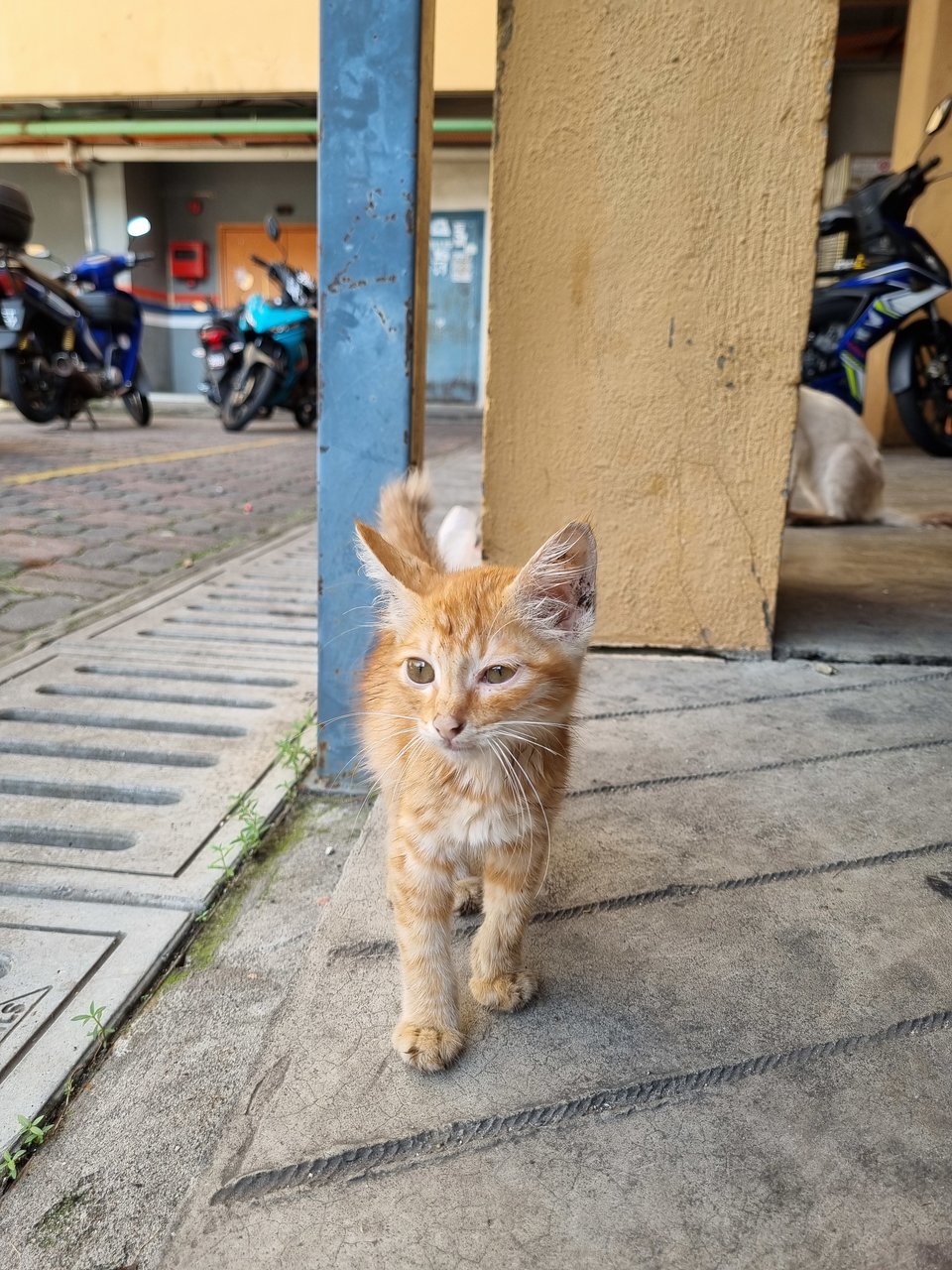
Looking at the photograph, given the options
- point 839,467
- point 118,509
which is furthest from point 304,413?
point 839,467

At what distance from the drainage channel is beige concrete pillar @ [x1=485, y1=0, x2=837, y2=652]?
1004 mm

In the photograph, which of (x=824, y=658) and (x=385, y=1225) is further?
(x=824, y=658)

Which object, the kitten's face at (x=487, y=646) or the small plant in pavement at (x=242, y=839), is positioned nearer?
the kitten's face at (x=487, y=646)

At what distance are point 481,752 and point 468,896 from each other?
0.48 metres

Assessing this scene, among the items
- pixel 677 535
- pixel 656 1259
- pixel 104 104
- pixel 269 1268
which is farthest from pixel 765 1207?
pixel 104 104

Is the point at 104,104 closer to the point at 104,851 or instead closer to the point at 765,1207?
the point at 104,851

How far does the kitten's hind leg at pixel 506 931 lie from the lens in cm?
147

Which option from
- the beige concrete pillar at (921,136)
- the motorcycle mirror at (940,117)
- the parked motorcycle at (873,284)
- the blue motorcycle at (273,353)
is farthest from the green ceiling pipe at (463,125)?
the motorcycle mirror at (940,117)

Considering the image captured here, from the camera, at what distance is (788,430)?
2768 mm

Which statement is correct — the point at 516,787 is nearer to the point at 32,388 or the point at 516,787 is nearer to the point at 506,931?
the point at 506,931

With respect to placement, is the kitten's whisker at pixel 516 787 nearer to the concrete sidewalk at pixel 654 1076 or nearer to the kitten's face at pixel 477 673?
the kitten's face at pixel 477 673

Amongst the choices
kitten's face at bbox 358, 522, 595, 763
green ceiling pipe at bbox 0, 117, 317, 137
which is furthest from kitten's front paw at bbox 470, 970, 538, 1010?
green ceiling pipe at bbox 0, 117, 317, 137

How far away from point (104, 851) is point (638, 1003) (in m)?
1.17

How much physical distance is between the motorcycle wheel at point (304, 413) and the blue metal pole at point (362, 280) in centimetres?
971
